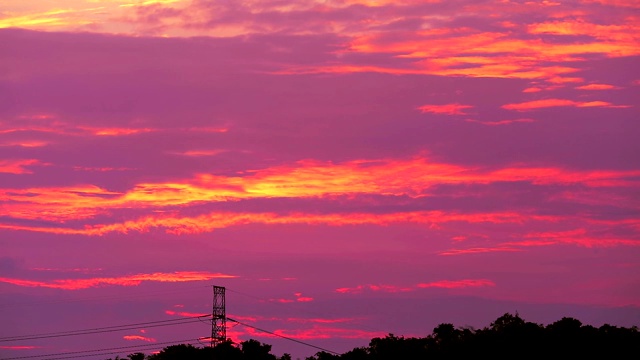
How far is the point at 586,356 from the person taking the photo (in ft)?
538

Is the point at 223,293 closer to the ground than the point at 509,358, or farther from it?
farther from it

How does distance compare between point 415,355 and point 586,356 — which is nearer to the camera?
point 586,356

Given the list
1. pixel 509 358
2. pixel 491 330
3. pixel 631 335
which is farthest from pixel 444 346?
pixel 631 335

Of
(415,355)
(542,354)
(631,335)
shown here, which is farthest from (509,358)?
(415,355)

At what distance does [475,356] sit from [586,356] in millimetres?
19223

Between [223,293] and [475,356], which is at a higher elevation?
[223,293]

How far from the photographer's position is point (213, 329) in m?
192

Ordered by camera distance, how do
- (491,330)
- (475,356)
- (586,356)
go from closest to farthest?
(586,356) → (475,356) → (491,330)

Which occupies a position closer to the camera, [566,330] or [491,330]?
[566,330]

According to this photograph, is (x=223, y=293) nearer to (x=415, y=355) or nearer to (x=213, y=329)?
(x=213, y=329)

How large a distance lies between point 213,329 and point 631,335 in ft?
222

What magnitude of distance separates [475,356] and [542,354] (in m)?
13.4

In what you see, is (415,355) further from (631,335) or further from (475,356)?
(631,335)

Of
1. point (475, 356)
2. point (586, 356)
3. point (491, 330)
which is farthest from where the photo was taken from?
point (491, 330)
